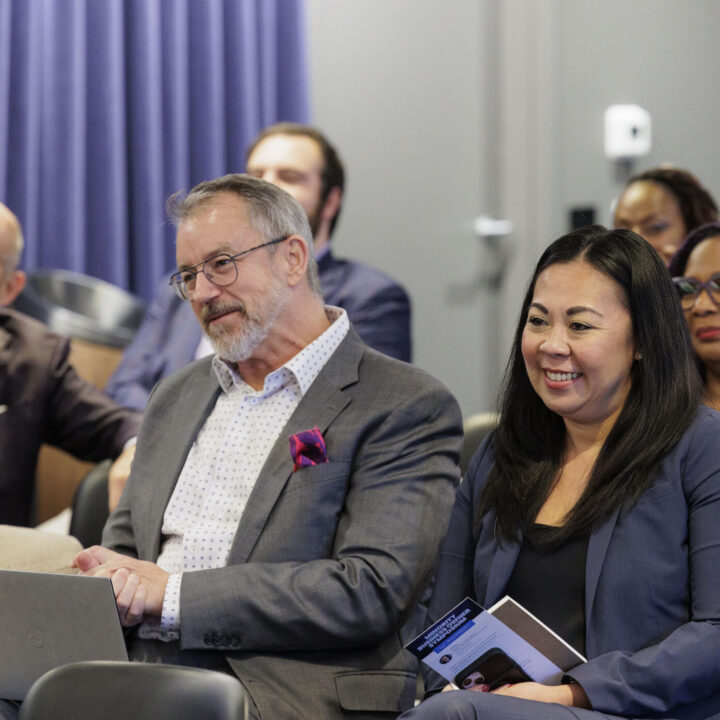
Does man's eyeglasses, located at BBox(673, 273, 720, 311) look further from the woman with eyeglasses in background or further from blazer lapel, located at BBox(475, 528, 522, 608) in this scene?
blazer lapel, located at BBox(475, 528, 522, 608)

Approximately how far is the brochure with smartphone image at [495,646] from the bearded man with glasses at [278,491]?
0.31 meters

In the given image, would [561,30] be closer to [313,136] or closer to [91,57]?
[313,136]

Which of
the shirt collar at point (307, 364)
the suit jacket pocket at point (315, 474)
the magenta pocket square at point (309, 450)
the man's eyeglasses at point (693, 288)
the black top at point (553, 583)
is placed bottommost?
the black top at point (553, 583)

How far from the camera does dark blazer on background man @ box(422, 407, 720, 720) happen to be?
181cm

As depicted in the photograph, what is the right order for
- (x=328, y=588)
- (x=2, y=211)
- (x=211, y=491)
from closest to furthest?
(x=328, y=588) → (x=211, y=491) → (x=2, y=211)

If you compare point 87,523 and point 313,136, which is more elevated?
point 313,136

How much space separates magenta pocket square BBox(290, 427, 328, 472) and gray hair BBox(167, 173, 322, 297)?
43cm

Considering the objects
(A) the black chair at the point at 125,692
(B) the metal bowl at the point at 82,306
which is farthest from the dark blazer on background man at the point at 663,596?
(B) the metal bowl at the point at 82,306

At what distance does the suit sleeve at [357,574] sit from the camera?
2193 millimetres

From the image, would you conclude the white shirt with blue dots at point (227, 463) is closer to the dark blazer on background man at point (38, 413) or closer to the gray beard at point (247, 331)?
the gray beard at point (247, 331)

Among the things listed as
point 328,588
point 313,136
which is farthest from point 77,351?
point 328,588

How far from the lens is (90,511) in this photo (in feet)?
9.43

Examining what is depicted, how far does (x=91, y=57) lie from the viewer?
179 inches

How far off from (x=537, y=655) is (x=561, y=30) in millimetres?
3417
